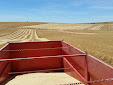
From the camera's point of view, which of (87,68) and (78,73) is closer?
(87,68)

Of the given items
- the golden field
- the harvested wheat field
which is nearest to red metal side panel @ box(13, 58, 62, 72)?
the harvested wheat field

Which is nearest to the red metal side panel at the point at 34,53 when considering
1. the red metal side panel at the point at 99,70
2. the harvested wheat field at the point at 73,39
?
the harvested wheat field at the point at 73,39

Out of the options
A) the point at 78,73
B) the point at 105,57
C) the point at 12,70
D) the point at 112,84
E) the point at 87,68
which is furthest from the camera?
the point at 105,57

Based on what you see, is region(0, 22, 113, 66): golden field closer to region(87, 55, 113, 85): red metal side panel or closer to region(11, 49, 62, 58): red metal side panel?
region(11, 49, 62, 58): red metal side panel

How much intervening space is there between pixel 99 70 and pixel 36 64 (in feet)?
10.9

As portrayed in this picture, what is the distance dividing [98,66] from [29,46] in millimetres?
3681

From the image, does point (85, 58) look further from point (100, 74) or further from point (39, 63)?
point (39, 63)

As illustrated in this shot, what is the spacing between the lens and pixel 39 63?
17.3 ft

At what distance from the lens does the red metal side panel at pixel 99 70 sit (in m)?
2.01

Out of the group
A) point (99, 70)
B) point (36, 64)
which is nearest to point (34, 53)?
point (36, 64)

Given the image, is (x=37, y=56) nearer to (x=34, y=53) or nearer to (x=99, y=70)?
(x=34, y=53)

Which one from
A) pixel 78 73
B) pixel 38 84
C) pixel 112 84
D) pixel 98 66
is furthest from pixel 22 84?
pixel 112 84

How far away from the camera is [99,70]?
231 centimetres

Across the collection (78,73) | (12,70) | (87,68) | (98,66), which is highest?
(98,66)
